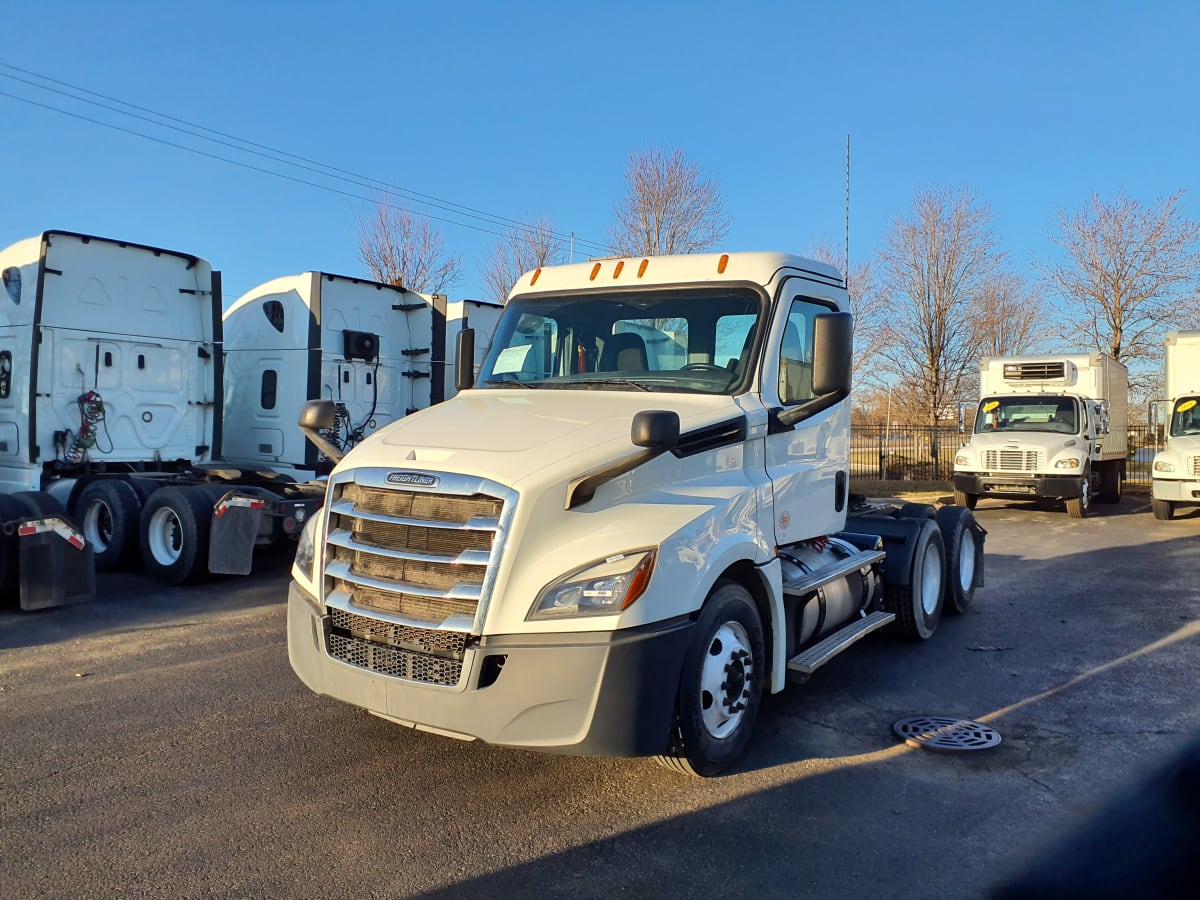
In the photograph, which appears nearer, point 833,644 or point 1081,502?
point 833,644

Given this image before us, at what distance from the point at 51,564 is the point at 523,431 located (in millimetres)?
5587

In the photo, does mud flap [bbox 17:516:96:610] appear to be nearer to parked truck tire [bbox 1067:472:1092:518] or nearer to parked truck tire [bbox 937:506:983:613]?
parked truck tire [bbox 937:506:983:613]

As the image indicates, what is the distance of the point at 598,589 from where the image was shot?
12.5ft

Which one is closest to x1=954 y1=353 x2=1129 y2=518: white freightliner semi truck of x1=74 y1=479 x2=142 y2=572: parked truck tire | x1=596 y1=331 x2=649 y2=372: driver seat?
x1=596 y1=331 x2=649 y2=372: driver seat

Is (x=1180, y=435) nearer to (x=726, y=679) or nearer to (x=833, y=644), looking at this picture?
(x=833, y=644)

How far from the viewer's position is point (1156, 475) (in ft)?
51.7

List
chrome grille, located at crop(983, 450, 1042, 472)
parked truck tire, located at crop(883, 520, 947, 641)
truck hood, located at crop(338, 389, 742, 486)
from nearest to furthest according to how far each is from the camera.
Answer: truck hood, located at crop(338, 389, 742, 486) < parked truck tire, located at crop(883, 520, 947, 641) < chrome grille, located at crop(983, 450, 1042, 472)

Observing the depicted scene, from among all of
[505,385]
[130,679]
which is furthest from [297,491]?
[505,385]

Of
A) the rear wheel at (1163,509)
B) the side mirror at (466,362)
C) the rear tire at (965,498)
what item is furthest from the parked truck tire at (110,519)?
the rear wheel at (1163,509)

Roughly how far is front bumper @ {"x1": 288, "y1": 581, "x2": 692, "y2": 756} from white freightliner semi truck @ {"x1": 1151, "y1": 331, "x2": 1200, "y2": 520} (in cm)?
1491

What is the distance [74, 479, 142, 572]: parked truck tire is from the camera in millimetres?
9328

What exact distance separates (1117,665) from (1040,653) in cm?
53

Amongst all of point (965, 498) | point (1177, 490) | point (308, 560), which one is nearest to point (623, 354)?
point (308, 560)

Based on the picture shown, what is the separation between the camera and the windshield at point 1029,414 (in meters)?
17.5
